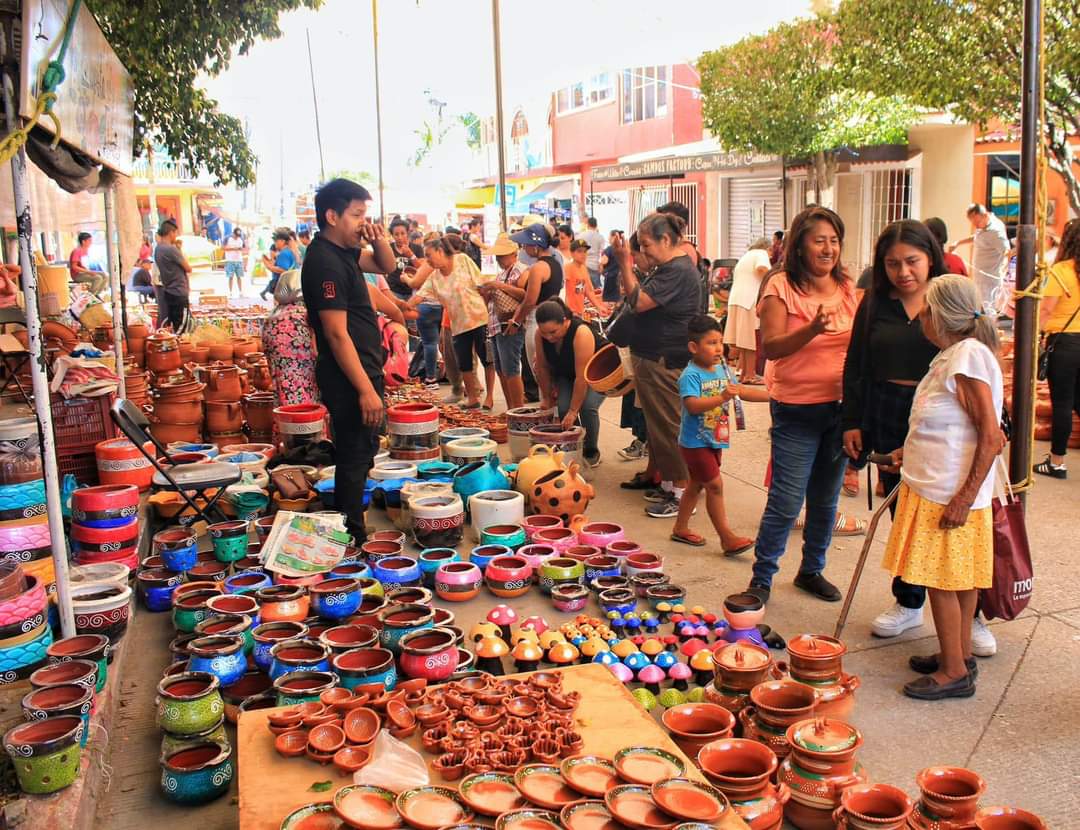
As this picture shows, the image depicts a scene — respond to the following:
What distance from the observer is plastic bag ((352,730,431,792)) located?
275 cm

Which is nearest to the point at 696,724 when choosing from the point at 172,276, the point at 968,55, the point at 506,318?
the point at 506,318

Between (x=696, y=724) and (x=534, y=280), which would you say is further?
(x=534, y=280)

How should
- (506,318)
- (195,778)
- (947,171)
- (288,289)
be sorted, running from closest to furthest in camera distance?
(195,778)
(288,289)
(506,318)
(947,171)

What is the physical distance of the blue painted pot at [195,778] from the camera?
3143 mm

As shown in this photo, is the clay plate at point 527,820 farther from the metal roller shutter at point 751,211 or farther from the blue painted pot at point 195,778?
the metal roller shutter at point 751,211

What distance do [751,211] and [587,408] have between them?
15515mm

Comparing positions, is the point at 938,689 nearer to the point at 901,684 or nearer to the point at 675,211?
the point at 901,684

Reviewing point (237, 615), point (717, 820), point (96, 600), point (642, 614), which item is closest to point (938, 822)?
point (717, 820)

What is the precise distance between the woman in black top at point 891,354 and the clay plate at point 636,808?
2028 millimetres

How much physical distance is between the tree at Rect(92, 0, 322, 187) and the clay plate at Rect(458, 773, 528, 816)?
6171mm

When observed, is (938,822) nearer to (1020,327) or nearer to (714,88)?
(1020,327)

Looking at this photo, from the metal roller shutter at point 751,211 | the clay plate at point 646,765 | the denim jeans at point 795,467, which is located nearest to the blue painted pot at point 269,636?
the clay plate at point 646,765

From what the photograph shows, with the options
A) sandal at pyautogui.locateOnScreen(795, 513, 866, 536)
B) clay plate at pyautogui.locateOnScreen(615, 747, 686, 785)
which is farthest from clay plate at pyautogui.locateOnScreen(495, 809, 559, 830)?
sandal at pyautogui.locateOnScreen(795, 513, 866, 536)

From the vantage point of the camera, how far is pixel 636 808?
252 centimetres
